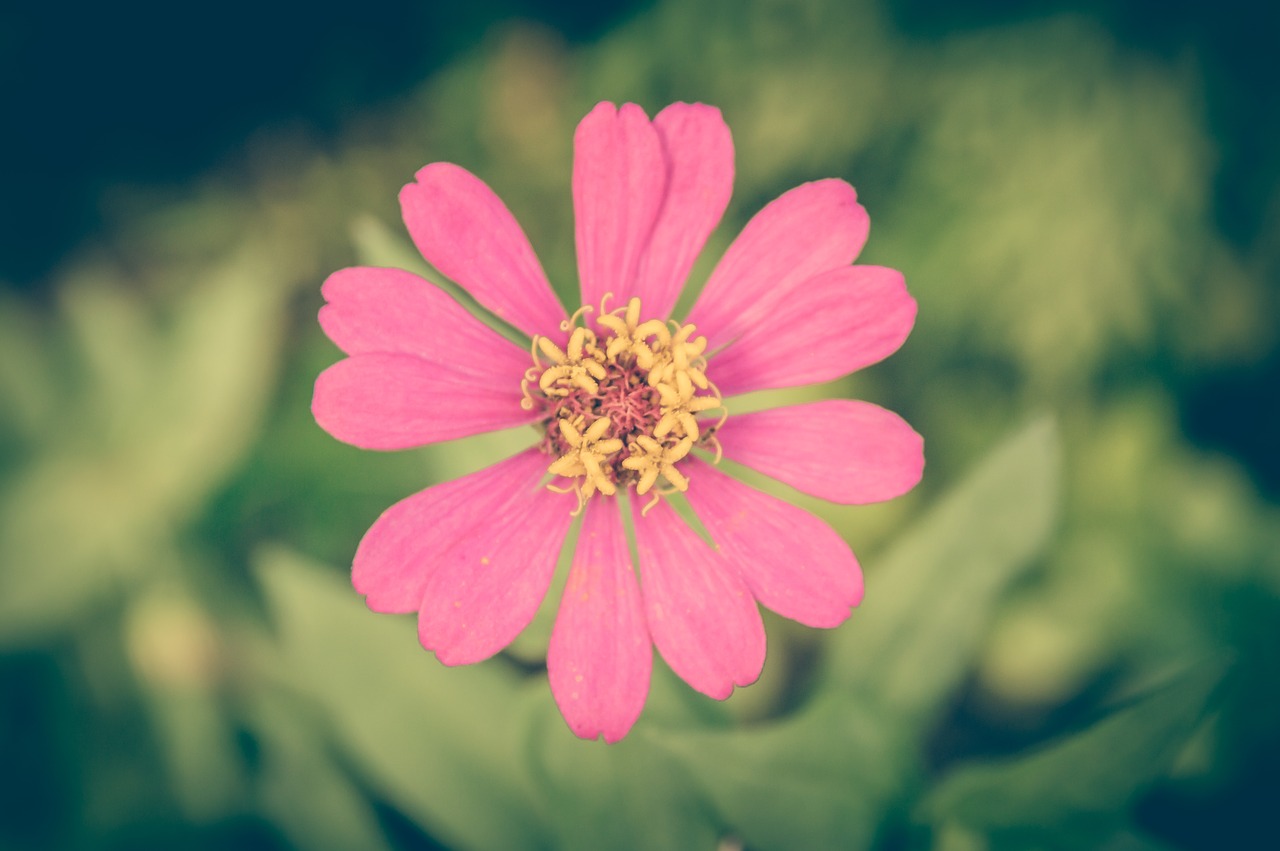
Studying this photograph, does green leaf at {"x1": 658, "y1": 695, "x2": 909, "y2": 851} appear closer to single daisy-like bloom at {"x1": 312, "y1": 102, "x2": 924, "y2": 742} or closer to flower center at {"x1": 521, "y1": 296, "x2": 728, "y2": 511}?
single daisy-like bloom at {"x1": 312, "y1": 102, "x2": 924, "y2": 742}

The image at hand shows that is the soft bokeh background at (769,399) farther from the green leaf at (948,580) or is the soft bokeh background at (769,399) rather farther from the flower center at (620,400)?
the flower center at (620,400)

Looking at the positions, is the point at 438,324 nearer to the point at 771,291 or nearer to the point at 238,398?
the point at 771,291

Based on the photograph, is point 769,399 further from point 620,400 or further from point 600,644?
point 600,644

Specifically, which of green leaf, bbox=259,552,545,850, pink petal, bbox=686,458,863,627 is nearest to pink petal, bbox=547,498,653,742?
pink petal, bbox=686,458,863,627

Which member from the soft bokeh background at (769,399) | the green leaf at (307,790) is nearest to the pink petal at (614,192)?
the soft bokeh background at (769,399)

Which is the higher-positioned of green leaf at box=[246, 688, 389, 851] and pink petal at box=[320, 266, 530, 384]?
pink petal at box=[320, 266, 530, 384]

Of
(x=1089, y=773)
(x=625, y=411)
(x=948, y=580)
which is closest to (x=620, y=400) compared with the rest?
(x=625, y=411)
